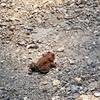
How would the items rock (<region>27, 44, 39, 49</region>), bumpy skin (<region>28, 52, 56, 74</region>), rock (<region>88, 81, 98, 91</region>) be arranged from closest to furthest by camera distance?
rock (<region>88, 81, 98, 91</region>)
bumpy skin (<region>28, 52, 56, 74</region>)
rock (<region>27, 44, 39, 49</region>)

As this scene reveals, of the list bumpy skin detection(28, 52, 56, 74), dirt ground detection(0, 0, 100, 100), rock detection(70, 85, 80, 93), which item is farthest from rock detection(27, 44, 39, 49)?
rock detection(70, 85, 80, 93)

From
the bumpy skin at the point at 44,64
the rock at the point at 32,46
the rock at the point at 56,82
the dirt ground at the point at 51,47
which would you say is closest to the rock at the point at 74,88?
the dirt ground at the point at 51,47

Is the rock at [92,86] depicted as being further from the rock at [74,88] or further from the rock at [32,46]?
the rock at [32,46]

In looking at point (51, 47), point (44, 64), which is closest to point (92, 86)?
point (44, 64)

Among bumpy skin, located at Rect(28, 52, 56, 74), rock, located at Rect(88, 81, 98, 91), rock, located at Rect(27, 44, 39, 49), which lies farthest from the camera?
rock, located at Rect(27, 44, 39, 49)

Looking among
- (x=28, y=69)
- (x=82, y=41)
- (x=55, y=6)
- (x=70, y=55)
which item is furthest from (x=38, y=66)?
(x=55, y=6)

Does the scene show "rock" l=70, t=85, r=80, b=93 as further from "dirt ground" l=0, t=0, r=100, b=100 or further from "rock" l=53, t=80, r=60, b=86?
"rock" l=53, t=80, r=60, b=86
